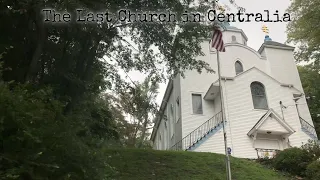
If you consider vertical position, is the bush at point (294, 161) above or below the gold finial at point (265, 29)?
below

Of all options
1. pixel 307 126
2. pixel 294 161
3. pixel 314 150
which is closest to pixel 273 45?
pixel 307 126

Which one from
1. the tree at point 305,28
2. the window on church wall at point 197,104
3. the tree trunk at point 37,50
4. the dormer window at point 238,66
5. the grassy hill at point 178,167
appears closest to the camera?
the tree trunk at point 37,50

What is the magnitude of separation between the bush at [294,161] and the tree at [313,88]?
15.1 metres

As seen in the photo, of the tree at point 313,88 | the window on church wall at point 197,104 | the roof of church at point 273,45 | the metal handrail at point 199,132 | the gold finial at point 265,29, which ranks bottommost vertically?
the metal handrail at point 199,132

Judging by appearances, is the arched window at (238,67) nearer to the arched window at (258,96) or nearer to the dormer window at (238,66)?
the dormer window at (238,66)

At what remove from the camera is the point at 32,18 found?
9211 mm

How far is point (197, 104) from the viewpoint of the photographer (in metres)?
21.8

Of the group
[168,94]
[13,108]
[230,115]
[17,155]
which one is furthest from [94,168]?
[168,94]

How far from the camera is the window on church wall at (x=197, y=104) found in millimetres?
21516

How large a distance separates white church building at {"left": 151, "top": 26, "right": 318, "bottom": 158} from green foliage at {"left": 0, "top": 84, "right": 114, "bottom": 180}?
12.7 meters

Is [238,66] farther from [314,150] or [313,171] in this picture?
[313,171]

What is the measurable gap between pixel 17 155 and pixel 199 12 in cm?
840

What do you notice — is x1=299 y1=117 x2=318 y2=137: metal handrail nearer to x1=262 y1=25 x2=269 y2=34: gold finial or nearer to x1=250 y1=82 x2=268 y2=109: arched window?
x1=250 y1=82 x2=268 y2=109: arched window

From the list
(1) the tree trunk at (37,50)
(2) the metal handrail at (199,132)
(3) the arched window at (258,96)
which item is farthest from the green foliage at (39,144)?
(3) the arched window at (258,96)
